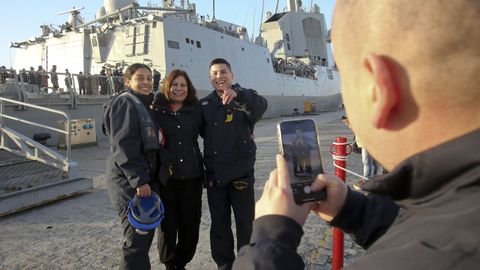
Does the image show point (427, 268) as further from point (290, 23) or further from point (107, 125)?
point (290, 23)

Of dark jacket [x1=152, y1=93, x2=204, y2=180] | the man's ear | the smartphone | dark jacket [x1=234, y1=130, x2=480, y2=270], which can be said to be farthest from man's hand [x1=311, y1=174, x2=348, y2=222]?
dark jacket [x1=152, y1=93, x2=204, y2=180]

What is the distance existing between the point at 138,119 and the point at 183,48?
16.4 m

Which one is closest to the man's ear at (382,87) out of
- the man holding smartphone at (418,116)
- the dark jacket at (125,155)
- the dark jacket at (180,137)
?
the man holding smartphone at (418,116)

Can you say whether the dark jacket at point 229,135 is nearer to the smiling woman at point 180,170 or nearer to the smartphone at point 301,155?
the smiling woman at point 180,170

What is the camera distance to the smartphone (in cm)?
102

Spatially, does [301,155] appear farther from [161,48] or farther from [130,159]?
[161,48]

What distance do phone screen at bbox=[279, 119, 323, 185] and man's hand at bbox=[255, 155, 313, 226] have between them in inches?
3.0

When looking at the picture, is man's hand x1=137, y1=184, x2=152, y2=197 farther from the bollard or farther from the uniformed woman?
the bollard

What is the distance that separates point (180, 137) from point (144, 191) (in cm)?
60

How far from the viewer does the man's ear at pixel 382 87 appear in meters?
0.69

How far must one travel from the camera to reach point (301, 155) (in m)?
1.27

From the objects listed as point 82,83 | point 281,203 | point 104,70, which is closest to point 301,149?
point 281,203

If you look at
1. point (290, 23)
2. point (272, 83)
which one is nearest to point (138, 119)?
point (272, 83)

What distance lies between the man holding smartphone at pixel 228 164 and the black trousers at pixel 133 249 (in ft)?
2.11
